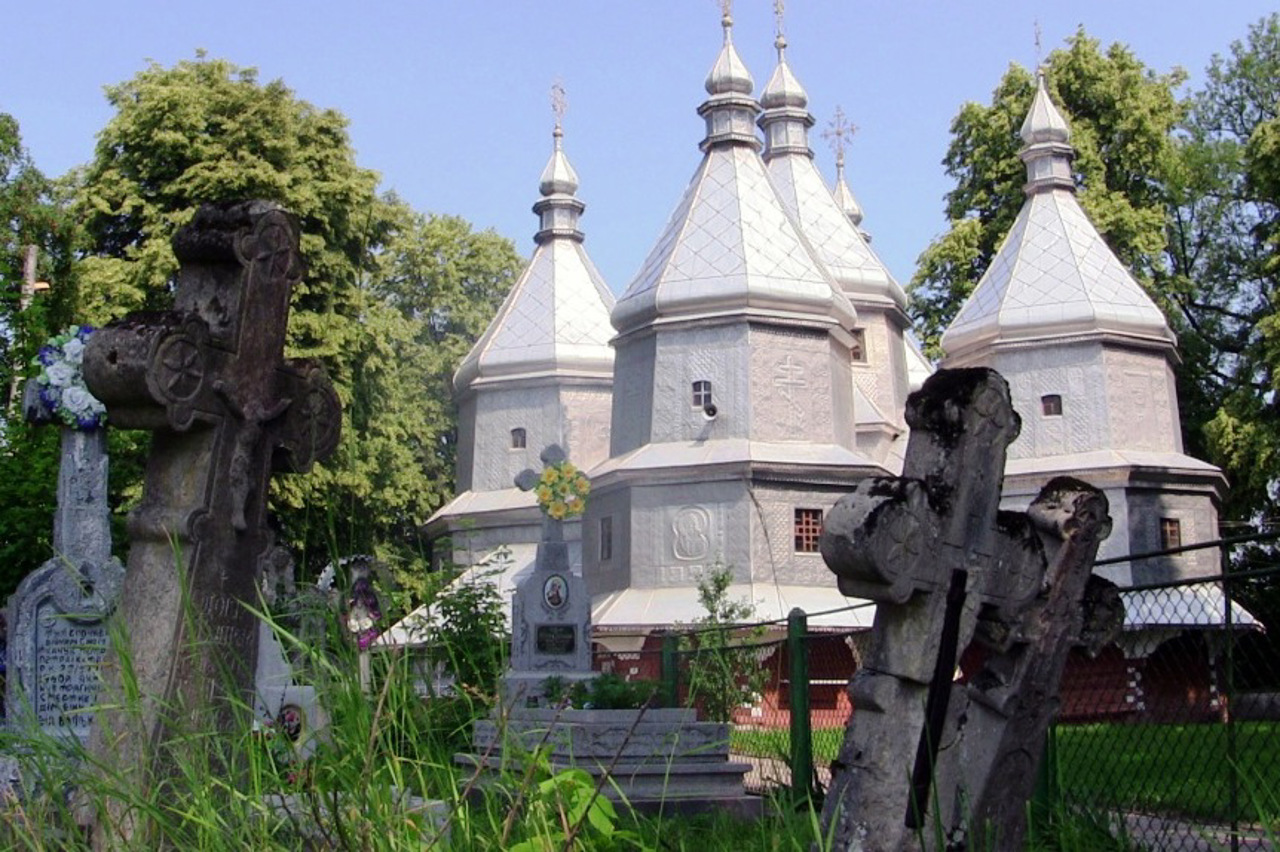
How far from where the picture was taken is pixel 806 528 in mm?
29719

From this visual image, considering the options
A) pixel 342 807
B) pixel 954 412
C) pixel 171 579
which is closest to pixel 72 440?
pixel 171 579

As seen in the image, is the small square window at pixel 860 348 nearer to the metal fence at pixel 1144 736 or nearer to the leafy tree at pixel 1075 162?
the leafy tree at pixel 1075 162

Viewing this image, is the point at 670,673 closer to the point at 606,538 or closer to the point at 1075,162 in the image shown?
the point at 606,538

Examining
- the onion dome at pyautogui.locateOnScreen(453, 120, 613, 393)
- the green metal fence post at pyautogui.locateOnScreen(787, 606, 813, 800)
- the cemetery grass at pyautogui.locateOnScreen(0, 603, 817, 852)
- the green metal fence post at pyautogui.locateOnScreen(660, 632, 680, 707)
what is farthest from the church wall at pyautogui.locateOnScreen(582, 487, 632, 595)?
the cemetery grass at pyautogui.locateOnScreen(0, 603, 817, 852)

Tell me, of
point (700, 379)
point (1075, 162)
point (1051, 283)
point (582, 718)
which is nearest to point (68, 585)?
point (582, 718)

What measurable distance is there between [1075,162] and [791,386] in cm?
1379

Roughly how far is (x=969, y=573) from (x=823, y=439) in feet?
83.8

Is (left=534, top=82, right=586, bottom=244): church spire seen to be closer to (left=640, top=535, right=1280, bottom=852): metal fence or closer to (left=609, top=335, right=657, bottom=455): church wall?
(left=609, top=335, right=657, bottom=455): church wall

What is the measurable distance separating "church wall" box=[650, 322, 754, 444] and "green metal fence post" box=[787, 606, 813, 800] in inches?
786

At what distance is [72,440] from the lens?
1238 cm

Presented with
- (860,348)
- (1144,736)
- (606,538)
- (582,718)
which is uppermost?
(860,348)

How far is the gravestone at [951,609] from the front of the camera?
192 inches

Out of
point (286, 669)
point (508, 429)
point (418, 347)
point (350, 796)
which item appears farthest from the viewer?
point (418, 347)

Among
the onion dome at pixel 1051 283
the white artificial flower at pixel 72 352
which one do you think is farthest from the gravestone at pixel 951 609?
the onion dome at pixel 1051 283
